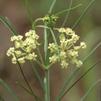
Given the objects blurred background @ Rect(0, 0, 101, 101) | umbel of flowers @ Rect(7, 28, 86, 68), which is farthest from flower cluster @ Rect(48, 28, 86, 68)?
blurred background @ Rect(0, 0, 101, 101)

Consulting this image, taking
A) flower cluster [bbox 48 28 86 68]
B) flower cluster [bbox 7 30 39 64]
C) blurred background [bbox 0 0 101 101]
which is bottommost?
flower cluster [bbox 48 28 86 68]

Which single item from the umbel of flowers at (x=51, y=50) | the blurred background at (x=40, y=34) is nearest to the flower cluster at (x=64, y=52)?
the umbel of flowers at (x=51, y=50)

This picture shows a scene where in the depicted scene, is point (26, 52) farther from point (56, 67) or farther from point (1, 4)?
point (1, 4)

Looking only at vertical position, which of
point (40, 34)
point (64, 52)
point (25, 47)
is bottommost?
point (64, 52)

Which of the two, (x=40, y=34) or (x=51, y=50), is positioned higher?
(x=40, y=34)

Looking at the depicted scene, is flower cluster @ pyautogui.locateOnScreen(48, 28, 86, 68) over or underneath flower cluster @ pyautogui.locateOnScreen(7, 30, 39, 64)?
underneath

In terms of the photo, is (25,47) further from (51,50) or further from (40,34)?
(40,34)

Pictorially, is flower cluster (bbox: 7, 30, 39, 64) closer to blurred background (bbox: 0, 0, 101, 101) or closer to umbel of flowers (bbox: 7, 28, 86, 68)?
umbel of flowers (bbox: 7, 28, 86, 68)

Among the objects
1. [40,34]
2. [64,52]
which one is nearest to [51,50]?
[64,52]

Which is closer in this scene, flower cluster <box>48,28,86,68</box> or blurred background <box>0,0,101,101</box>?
flower cluster <box>48,28,86,68</box>

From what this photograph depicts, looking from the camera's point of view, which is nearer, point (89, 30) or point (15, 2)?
point (89, 30)

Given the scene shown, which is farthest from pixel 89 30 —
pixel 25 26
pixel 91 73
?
pixel 25 26
